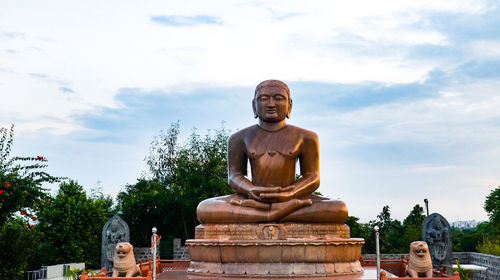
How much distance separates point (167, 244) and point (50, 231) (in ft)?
15.9

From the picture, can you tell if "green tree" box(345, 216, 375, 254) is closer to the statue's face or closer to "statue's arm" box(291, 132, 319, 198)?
"statue's arm" box(291, 132, 319, 198)

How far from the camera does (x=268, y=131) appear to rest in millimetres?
9695

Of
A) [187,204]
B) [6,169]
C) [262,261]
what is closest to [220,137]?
[187,204]

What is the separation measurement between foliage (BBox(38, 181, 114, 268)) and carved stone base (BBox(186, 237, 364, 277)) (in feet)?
36.3

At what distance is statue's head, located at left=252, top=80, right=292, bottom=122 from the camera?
374 inches

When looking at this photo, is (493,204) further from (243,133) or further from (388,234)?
(243,133)

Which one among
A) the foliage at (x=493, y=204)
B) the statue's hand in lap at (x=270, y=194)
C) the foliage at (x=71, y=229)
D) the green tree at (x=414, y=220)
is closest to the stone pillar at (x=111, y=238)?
the foliage at (x=71, y=229)

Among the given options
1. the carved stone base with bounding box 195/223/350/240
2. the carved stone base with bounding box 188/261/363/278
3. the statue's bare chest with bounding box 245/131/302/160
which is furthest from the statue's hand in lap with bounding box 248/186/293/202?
the carved stone base with bounding box 188/261/363/278

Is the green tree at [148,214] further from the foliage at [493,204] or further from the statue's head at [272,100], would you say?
the foliage at [493,204]

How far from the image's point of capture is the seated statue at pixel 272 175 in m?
8.80

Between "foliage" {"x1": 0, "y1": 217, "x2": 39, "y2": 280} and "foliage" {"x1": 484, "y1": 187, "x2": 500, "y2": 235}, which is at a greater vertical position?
"foliage" {"x1": 484, "y1": 187, "x2": 500, "y2": 235}

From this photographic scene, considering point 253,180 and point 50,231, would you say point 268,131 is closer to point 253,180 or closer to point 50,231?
point 253,180

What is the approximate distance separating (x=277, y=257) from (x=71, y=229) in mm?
11985

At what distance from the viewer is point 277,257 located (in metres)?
8.16
